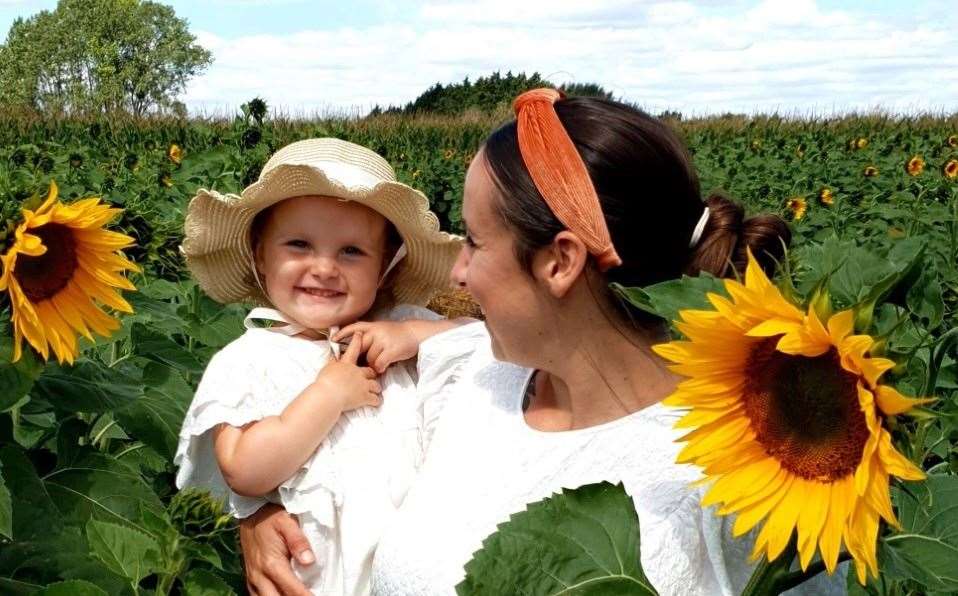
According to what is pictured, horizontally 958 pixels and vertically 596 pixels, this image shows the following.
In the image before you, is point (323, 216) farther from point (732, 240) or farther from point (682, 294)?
point (682, 294)

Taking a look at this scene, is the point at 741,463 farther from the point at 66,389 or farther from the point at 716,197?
the point at 66,389

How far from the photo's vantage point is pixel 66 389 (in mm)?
1686

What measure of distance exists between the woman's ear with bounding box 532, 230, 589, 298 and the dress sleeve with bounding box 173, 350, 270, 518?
A: 56cm

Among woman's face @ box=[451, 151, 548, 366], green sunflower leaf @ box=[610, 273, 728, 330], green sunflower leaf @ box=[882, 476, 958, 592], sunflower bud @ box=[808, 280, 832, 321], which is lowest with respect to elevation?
green sunflower leaf @ box=[882, 476, 958, 592]

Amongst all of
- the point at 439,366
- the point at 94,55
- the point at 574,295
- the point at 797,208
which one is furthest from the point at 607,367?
the point at 94,55

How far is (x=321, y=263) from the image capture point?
6.25 ft

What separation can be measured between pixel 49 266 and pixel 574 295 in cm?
67

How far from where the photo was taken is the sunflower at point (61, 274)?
1446 millimetres

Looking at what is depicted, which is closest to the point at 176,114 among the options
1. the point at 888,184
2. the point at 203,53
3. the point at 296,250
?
the point at 888,184

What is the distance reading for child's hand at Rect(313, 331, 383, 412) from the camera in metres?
1.83

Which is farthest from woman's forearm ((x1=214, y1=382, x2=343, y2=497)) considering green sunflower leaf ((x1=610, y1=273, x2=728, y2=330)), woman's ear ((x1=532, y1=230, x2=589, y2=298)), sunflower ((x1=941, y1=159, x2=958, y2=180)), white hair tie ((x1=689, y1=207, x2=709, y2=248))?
sunflower ((x1=941, y1=159, x2=958, y2=180))

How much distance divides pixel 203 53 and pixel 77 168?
5374cm

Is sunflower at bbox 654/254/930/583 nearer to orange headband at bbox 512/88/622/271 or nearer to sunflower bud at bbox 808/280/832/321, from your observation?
sunflower bud at bbox 808/280/832/321

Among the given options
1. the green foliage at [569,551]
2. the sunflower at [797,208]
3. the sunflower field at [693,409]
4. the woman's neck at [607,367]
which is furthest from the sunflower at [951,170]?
the green foliage at [569,551]
